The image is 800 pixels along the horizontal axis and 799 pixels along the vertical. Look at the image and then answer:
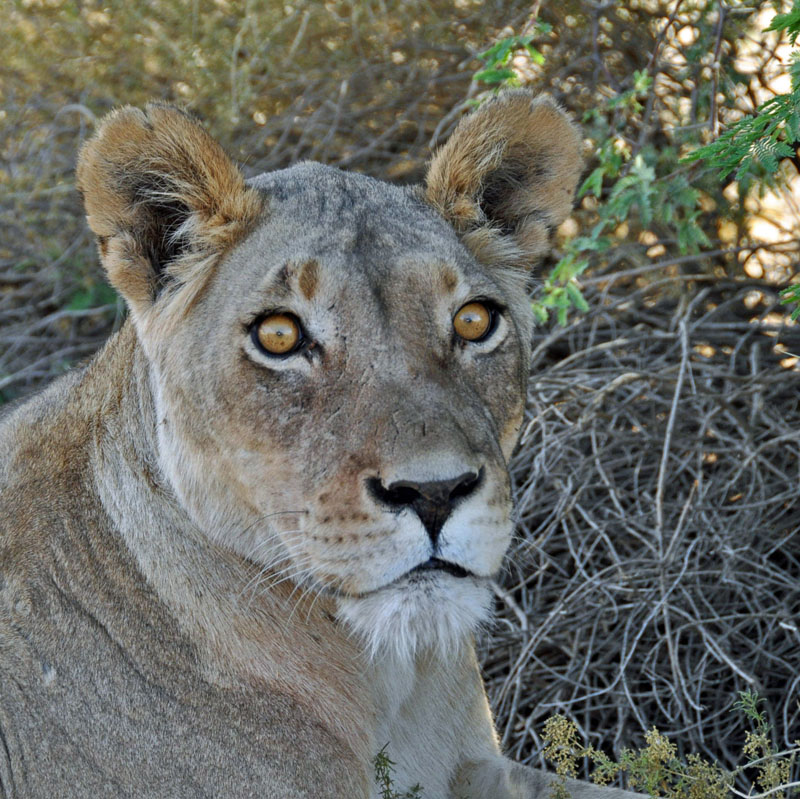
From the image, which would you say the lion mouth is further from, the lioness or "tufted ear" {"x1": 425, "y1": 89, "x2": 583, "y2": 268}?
"tufted ear" {"x1": 425, "y1": 89, "x2": 583, "y2": 268}

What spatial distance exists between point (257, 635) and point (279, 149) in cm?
442

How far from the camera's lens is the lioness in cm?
224

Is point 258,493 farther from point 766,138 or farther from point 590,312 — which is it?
point 590,312

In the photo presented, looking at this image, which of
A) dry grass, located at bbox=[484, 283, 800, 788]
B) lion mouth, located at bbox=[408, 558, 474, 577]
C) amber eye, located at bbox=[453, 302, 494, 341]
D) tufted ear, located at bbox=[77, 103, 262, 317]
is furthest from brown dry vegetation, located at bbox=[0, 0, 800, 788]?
tufted ear, located at bbox=[77, 103, 262, 317]

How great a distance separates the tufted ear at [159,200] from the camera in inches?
99.2

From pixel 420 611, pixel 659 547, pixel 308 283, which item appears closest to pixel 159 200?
pixel 308 283

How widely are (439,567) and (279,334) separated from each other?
0.66 m

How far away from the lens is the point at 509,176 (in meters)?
3.04

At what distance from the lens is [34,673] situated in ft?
8.01

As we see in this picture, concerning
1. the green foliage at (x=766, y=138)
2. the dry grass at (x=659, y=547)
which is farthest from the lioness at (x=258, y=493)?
the dry grass at (x=659, y=547)

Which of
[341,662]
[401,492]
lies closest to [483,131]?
[401,492]

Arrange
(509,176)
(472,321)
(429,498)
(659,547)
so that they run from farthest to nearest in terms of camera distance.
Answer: (659,547) → (509,176) → (472,321) → (429,498)

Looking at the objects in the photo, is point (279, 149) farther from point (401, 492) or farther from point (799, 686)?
point (401, 492)

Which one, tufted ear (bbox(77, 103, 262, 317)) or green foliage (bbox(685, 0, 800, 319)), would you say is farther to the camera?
green foliage (bbox(685, 0, 800, 319))
